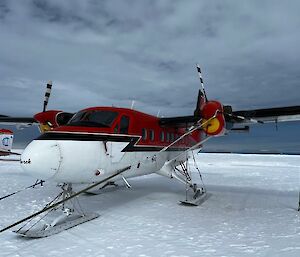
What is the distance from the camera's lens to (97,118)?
27.8 ft

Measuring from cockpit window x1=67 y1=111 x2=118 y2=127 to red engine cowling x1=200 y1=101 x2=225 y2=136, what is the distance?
339 cm

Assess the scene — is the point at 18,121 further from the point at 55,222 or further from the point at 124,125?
the point at 55,222

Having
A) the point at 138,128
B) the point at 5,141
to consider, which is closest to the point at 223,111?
the point at 138,128

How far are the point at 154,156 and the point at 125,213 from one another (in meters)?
2.92

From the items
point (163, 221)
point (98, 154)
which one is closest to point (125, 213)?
point (163, 221)

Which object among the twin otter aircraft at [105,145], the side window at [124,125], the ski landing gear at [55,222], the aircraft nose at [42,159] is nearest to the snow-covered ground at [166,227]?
Answer: the ski landing gear at [55,222]

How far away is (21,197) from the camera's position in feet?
35.6

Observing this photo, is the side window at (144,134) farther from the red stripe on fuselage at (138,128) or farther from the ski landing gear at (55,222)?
the ski landing gear at (55,222)

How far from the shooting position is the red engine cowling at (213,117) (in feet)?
33.8

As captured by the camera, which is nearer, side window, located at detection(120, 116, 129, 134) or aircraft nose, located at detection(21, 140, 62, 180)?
aircraft nose, located at detection(21, 140, 62, 180)

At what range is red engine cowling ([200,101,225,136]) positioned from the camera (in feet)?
33.8

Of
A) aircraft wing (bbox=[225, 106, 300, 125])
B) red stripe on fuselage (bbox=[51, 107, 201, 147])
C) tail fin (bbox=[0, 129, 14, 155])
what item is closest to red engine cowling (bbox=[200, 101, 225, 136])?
aircraft wing (bbox=[225, 106, 300, 125])

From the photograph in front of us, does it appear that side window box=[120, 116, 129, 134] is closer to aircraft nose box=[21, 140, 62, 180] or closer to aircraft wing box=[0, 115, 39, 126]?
aircraft nose box=[21, 140, 62, 180]

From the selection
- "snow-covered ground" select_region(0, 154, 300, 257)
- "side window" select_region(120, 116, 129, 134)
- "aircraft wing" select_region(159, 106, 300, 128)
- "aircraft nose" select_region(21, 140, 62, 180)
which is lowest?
"snow-covered ground" select_region(0, 154, 300, 257)
